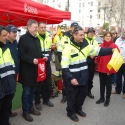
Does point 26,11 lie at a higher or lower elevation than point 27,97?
higher

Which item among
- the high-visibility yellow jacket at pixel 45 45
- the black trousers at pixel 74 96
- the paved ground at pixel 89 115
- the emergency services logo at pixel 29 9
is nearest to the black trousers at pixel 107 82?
the paved ground at pixel 89 115

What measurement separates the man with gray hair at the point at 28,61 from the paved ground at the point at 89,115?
264mm

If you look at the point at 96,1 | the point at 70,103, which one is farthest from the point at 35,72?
the point at 96,1

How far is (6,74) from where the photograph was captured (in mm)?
3033

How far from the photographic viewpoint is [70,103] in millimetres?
3973

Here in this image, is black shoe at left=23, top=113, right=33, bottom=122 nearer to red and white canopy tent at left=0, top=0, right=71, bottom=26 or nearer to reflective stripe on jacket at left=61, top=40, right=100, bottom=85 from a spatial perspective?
reflective stripe on jacket at left=61, top=40, right=100, bottom=85

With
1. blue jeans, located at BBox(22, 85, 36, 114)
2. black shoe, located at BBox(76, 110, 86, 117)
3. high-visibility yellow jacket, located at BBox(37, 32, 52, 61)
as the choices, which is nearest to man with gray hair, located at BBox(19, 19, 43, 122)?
blue jeans, located at BBox(22, 85, 36, 114)

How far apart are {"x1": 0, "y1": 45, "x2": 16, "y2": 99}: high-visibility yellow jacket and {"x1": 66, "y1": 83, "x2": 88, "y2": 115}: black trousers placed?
128cm

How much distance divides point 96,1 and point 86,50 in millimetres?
69930

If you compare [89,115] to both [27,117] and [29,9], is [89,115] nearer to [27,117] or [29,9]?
[27,117]

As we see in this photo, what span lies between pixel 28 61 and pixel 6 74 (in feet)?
2.36

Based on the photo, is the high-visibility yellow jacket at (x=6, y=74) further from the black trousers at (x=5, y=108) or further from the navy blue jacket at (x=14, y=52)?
the navy blue jacket at (x=14, y=52)

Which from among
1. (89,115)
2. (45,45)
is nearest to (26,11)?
(45,45)

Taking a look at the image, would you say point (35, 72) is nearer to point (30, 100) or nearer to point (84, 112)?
point (30, 100)
